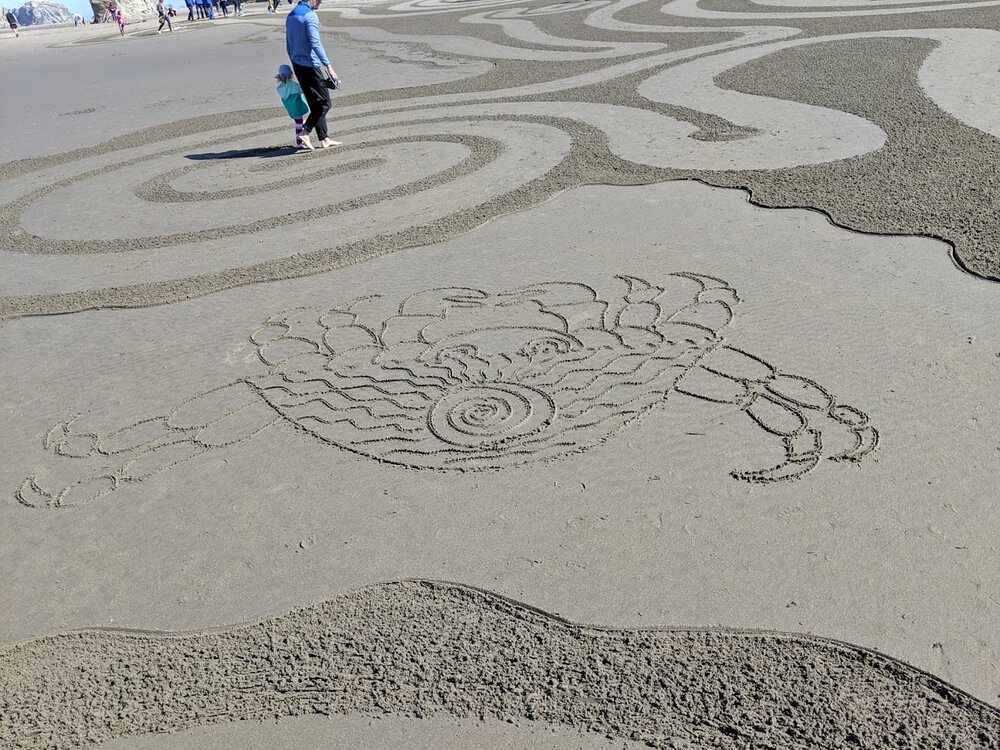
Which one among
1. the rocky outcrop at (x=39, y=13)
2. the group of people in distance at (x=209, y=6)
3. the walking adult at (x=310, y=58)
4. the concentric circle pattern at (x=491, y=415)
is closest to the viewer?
the concentric circle pattern at (x=491, y=415)

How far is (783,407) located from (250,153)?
893cm

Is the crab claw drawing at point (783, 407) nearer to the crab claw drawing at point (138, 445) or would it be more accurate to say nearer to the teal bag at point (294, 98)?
the crab claw drawing at point (138, 445)

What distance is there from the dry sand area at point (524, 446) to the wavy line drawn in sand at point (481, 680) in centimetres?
1

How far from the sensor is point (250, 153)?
11.8m

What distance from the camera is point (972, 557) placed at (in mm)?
3572

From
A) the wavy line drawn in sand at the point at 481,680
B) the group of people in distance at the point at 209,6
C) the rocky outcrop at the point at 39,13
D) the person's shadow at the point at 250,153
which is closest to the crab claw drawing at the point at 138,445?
the wavy line drawn in sand at the point at 481,680

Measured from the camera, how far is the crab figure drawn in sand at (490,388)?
4684 mm

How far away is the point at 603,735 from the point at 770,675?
0.61 metres

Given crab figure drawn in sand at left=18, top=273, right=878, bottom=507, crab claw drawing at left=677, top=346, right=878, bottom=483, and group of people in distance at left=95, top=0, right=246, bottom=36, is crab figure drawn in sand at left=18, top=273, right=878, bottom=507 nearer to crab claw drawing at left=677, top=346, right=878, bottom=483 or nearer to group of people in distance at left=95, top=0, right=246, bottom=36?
crab claw drawing at left=677, top=346, right=878, bottom=483

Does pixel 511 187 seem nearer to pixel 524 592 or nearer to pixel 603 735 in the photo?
pixel 524 592

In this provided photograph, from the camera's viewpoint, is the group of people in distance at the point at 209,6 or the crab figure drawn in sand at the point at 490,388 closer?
the crab figure drawn in sand at the point at 490,388

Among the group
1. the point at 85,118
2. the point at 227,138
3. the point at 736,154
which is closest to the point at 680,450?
the point at 736,154

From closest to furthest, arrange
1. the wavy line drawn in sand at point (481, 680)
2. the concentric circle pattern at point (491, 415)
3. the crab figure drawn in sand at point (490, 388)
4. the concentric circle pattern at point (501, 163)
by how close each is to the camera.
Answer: the wavy line drawn in sand at point (481, 680)
the crab figure drawn in sand at point (490, 388)
the concentric circle pattern at point (491, 415)
the concentric circle pattern at point (501, 163)

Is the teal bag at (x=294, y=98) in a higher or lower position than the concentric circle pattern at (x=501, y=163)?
higher
